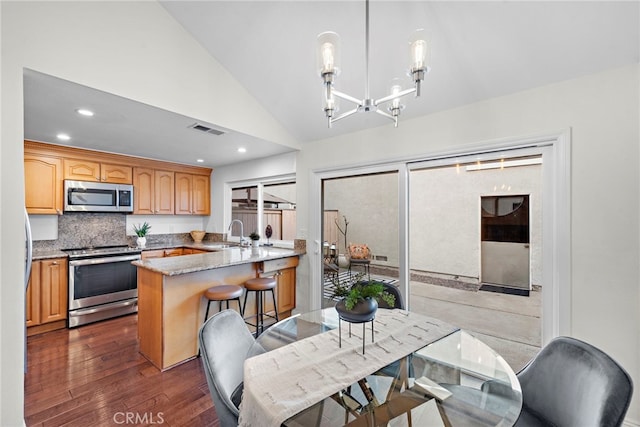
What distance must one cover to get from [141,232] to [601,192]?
543 centimetres

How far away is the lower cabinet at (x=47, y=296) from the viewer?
10.4 feet

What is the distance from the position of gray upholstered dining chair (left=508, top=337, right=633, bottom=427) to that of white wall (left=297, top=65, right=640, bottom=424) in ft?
2.78

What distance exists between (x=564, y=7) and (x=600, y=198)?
1225 mm

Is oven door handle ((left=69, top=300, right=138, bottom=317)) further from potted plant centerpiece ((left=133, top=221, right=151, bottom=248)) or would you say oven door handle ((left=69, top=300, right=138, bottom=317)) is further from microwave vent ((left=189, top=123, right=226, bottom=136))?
microwave vent ((left=189, top=123, right=226, bottom=136))

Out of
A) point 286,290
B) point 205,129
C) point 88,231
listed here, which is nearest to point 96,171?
point 88,231

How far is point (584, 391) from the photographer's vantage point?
3.88 ft

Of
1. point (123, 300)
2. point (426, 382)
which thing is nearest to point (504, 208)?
point (426, 382)

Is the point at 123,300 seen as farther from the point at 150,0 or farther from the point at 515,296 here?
the point at 515,296

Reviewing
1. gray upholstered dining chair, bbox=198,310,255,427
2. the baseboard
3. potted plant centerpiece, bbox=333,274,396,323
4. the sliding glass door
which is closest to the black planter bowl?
potted plant centerpiece, bbox=333,274,396,323

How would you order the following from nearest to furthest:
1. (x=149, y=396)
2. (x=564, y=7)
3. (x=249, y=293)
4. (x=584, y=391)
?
(x=584, y=391), (x=564, y=7), (x=149, y=396), (x=249, y=293)

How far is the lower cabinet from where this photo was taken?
3.17 m

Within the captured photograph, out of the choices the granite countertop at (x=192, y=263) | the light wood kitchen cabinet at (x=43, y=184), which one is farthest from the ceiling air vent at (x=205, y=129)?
the light wood kitchen cabinet at (x=43, y=184)

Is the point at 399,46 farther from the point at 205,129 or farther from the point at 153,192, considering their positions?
the point at 153,192

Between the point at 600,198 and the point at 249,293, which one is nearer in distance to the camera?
the point at 600,198
